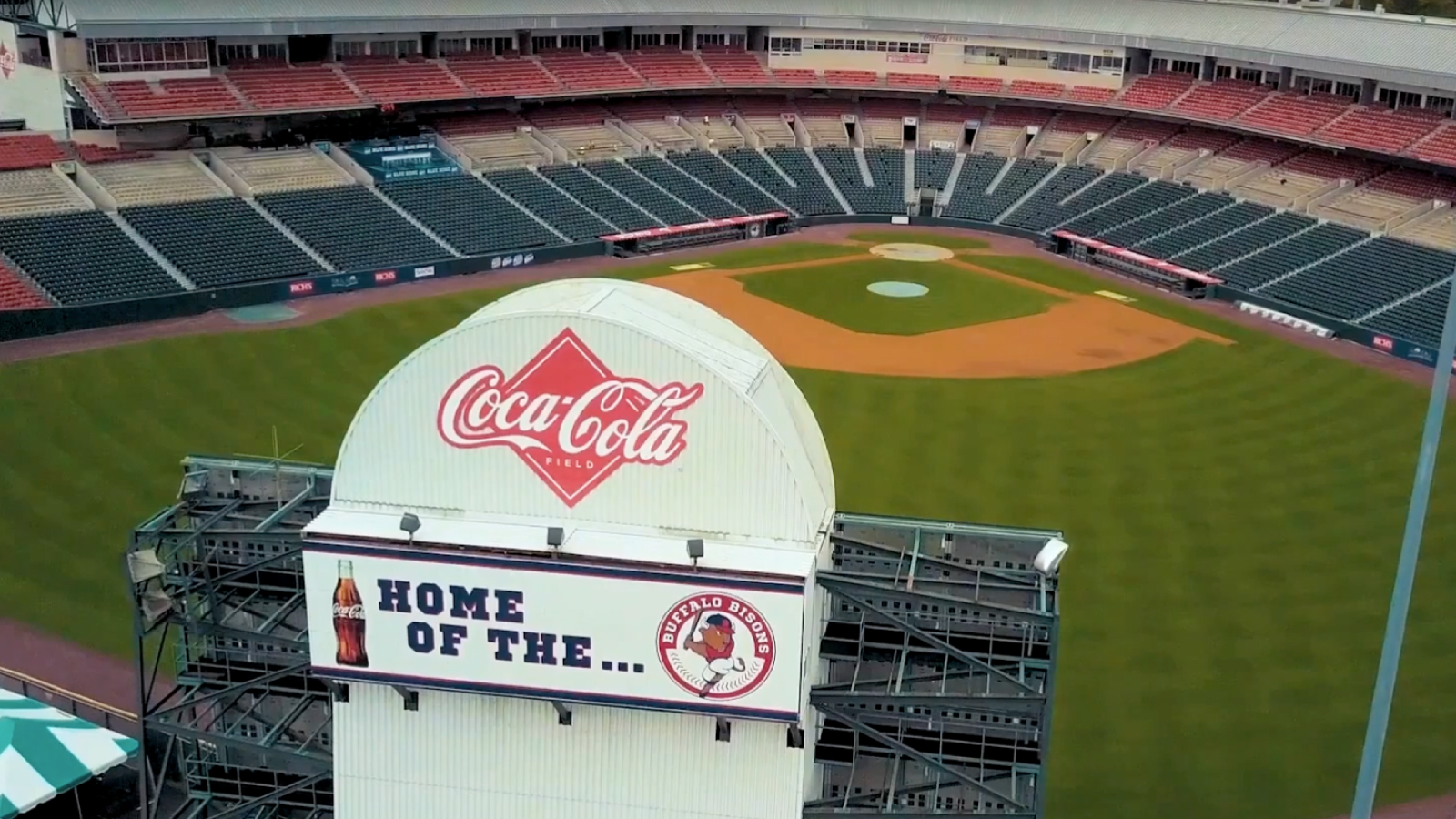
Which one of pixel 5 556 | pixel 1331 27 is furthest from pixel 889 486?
pixel 1331 27

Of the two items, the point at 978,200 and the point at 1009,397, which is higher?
the point at 978,200

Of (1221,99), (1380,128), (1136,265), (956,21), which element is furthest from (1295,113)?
(956,21)

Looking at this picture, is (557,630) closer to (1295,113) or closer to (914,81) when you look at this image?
(1295,113)

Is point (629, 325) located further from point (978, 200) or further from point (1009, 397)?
point (978, 200)

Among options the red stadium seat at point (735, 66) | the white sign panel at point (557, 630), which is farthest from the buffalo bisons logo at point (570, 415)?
the red stadium seat at point (735, 66)

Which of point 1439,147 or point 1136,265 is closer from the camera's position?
point 1439,147
